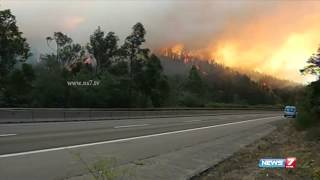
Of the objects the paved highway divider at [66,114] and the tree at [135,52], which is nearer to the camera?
the paved highway divider at [66,114]

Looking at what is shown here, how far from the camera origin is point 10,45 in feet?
206

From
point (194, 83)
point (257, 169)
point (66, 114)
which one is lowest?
point (257, 169)

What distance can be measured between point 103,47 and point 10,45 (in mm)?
29304

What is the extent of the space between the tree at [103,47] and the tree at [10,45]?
24.9 m

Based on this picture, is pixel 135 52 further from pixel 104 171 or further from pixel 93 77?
pixel 104 171

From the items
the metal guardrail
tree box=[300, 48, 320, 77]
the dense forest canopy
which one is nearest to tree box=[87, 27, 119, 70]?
the dense forest canopy

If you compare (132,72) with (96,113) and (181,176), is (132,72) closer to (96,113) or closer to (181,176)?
(96,113)

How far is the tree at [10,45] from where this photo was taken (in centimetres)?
6194

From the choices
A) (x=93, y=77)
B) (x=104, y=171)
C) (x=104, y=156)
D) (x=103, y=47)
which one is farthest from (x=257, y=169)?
(x=103, y=47)

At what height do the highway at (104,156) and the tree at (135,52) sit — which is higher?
the tree at (135,52)

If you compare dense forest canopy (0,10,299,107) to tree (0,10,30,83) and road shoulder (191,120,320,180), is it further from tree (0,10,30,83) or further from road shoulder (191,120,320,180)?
road shoulder (191,120,320,180)

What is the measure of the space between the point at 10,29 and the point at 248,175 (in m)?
56.4

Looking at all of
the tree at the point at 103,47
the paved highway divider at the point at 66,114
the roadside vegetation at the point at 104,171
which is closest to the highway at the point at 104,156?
the roadside vegetation at the point at 104,171

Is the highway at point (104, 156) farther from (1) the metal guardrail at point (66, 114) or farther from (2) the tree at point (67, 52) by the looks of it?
(2) the tree at point (67, 52)
